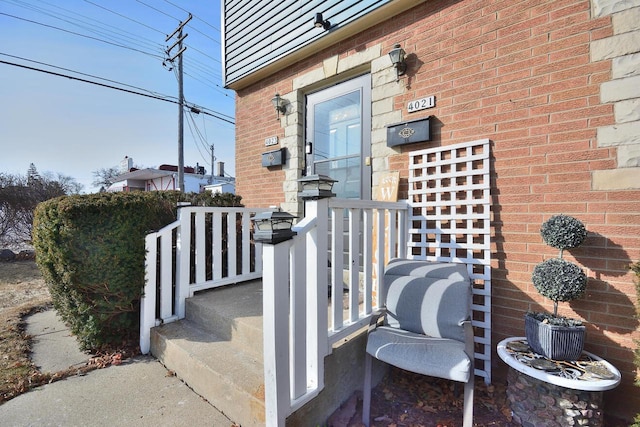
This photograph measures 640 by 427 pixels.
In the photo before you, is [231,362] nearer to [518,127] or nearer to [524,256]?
[524,256]

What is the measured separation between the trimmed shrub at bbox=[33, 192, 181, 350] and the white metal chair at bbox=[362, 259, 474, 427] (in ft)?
7.09

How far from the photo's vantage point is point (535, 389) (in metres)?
1.65

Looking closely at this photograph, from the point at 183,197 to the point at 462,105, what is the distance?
9.84ft

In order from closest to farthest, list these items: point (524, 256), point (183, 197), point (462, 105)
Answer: point (524, 256)
point (462, 105)
point (183, 197)

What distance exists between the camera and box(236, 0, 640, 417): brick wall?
72.9 inches

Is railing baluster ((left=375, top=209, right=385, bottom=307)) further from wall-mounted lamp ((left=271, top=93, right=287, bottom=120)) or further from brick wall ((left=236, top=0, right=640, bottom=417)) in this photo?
wall-mounted lamp ((left=271, top=93, right=287, bottom=120))

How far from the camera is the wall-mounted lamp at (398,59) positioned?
2.74m

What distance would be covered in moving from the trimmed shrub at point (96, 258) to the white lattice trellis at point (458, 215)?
253cm

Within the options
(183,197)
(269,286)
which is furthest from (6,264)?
(269,286)

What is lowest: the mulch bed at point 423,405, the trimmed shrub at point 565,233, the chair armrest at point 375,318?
the mulch bed at point 423,405

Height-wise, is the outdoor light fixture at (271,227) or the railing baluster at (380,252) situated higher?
the outdoor light fixture at (271,227)

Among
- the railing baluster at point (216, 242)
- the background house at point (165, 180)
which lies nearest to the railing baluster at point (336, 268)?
the railing baluster at point (216, 242)

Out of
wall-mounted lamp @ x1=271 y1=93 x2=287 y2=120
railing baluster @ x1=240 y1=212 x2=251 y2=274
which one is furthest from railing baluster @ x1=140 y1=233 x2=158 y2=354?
wall-mounted lamp @ x1=271 y1=93 x2=287 y2=120

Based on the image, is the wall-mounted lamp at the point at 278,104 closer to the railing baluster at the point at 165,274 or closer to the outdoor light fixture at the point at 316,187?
the railing baluster at the point at 165,274
